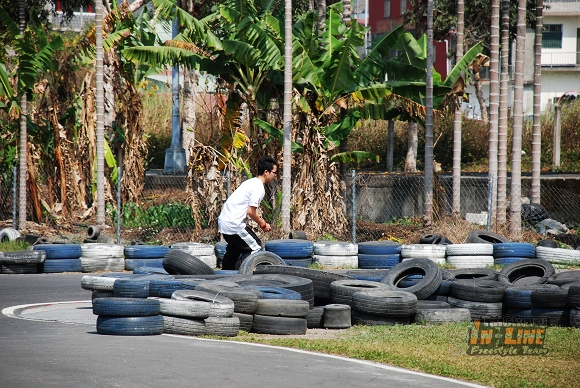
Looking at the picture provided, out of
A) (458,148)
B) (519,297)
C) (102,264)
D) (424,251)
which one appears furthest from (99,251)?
(458,148)

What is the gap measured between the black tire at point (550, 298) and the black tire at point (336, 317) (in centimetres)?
252

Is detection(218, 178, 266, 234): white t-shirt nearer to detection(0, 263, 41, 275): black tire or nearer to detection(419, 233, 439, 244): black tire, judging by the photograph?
detection(0, 263, 41, 275): black tire

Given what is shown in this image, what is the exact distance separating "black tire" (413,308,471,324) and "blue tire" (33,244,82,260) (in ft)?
26.1

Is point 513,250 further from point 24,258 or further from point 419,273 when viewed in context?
point 24,258

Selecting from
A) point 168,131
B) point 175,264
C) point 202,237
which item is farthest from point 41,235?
point 168,131

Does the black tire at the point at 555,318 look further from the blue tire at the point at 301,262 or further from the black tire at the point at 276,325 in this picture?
the blue tire at the point at 301,262

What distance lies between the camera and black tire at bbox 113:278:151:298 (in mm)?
9602

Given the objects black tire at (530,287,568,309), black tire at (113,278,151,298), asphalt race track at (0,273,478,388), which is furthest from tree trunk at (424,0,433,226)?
asphalt race track at (0,273,478,388)

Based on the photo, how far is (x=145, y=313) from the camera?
8.75 meters

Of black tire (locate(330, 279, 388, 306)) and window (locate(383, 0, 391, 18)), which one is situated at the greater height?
window (locate(383, 0, 391, 18))

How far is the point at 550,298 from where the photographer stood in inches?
410

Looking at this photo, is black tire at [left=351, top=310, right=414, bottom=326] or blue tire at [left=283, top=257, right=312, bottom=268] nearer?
black tire at [left=351, top=310, right=414, bottom=326]

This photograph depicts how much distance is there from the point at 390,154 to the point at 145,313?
24.2 meters

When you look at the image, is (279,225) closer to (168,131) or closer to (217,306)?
(217,306)
